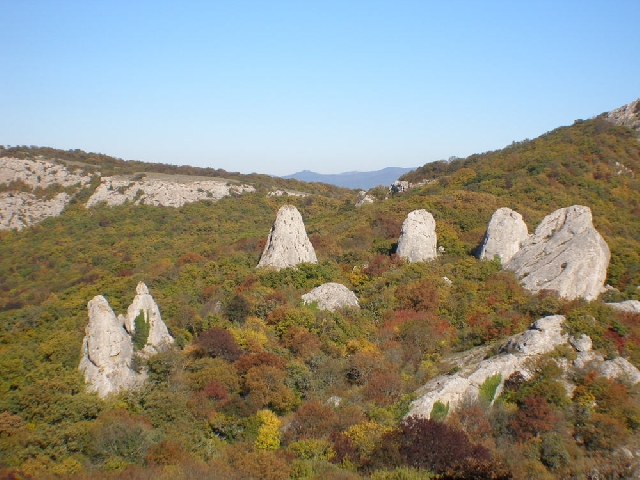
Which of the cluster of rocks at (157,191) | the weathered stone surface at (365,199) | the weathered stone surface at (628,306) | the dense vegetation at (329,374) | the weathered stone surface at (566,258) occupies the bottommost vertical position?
the dense vegetation at (329,374)

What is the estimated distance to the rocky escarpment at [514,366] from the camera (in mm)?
15336

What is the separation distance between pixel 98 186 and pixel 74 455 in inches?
2354

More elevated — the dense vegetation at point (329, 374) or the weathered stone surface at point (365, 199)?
the weathered stone surface at point (365, 199)

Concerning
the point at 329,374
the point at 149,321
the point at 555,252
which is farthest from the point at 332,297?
the point at 555,252

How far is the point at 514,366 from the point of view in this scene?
16.7 metres

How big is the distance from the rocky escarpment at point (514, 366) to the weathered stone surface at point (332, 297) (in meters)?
7.10

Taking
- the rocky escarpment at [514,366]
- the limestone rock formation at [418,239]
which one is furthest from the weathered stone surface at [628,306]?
the limestone rock formation at [418,239]

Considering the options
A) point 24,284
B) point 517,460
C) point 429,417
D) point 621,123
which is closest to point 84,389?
point 429,417

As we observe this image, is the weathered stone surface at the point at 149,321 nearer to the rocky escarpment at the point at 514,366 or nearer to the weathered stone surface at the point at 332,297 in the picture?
the weathered stone surface at the point at 332,297

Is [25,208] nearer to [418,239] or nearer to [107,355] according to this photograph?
[107,355]

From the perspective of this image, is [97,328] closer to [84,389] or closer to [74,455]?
[84,389]

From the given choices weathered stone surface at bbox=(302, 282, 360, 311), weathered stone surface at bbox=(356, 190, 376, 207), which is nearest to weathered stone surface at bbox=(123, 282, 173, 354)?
weathered stone surface at bbox=(302, 282, 360, 311)

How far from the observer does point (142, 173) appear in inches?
2938

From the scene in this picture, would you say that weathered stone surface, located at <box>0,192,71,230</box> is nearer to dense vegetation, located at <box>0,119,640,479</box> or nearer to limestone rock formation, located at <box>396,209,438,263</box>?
dense vegetation, located at <box>0,119,640,479</box>
